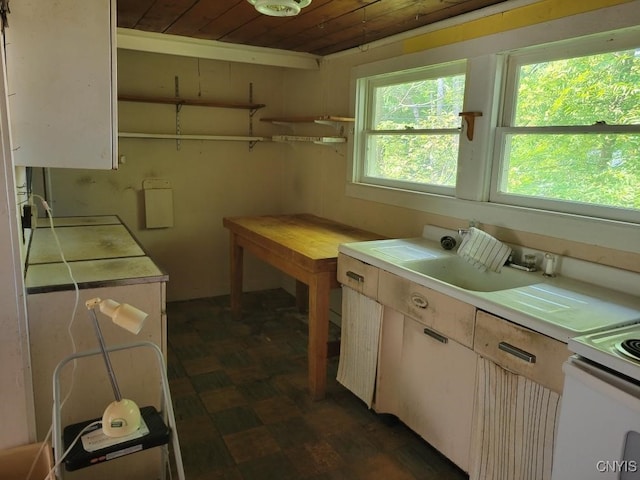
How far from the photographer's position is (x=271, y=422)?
7.86 ft

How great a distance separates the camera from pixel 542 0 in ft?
6.71

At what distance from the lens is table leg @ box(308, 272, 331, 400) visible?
2.52 metres

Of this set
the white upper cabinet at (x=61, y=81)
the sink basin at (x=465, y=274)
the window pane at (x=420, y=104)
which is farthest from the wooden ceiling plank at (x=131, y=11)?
the sink basin at (x=465, y=274)

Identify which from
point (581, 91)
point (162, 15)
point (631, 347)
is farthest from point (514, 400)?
point (162, 15)

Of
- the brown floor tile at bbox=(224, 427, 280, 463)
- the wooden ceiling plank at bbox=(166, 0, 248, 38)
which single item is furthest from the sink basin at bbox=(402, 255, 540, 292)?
the wooden ceiling plank at bbox=(166, 0, 248, 38)

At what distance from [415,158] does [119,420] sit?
2215mm

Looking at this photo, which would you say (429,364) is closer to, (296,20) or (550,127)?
(550,127)

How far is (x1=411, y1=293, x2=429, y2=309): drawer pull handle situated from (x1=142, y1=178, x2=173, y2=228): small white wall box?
2598mm

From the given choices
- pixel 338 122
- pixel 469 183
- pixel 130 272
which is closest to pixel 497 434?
pixel 469 183

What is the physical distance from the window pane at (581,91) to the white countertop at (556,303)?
2.18 feet

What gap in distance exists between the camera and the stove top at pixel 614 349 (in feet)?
3.90

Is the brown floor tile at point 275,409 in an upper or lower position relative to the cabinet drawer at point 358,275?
lower

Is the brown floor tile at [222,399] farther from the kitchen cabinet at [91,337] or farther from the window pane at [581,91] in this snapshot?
the window pane at [581,91]

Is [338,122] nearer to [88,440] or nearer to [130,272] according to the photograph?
[130,272]
